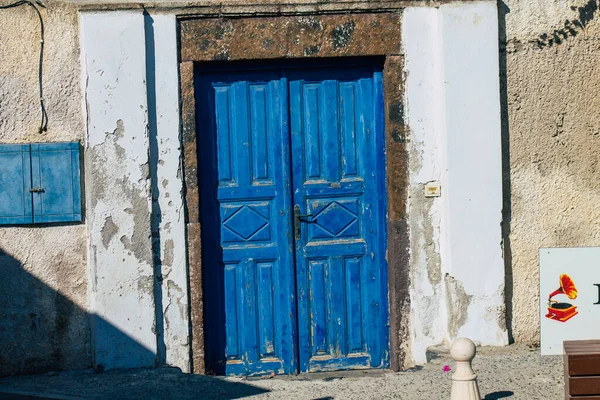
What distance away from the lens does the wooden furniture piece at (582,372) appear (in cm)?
499

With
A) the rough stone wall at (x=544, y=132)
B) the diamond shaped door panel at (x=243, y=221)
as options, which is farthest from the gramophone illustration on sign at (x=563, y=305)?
the diamond shaped door panel at (x=243, y=221)

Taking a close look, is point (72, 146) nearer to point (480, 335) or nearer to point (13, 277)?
point (13, 277)

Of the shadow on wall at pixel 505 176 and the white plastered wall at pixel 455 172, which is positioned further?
the shadow on wall at pixel 505 176

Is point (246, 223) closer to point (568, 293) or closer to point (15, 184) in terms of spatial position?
point (15, 184)

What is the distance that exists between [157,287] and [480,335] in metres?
2.36

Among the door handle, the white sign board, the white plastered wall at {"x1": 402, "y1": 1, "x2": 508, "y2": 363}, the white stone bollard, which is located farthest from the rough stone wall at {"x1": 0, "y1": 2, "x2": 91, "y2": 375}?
the white sign board

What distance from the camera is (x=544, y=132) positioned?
23.4 ft

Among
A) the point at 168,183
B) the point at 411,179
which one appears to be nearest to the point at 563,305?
the point at 411,179

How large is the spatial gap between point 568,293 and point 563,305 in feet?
0.26

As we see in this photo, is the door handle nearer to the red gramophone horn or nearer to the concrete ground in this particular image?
the concrete ground

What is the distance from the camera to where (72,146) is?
6.79 metres

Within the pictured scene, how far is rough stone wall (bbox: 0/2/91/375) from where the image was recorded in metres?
6.79

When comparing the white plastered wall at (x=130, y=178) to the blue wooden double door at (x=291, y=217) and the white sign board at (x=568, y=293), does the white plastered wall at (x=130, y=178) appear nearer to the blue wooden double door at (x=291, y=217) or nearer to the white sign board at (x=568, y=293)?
the blue wooden double door at (x=291, y=217)

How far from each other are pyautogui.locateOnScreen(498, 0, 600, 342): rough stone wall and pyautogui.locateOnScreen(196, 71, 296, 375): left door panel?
166 centimetres
